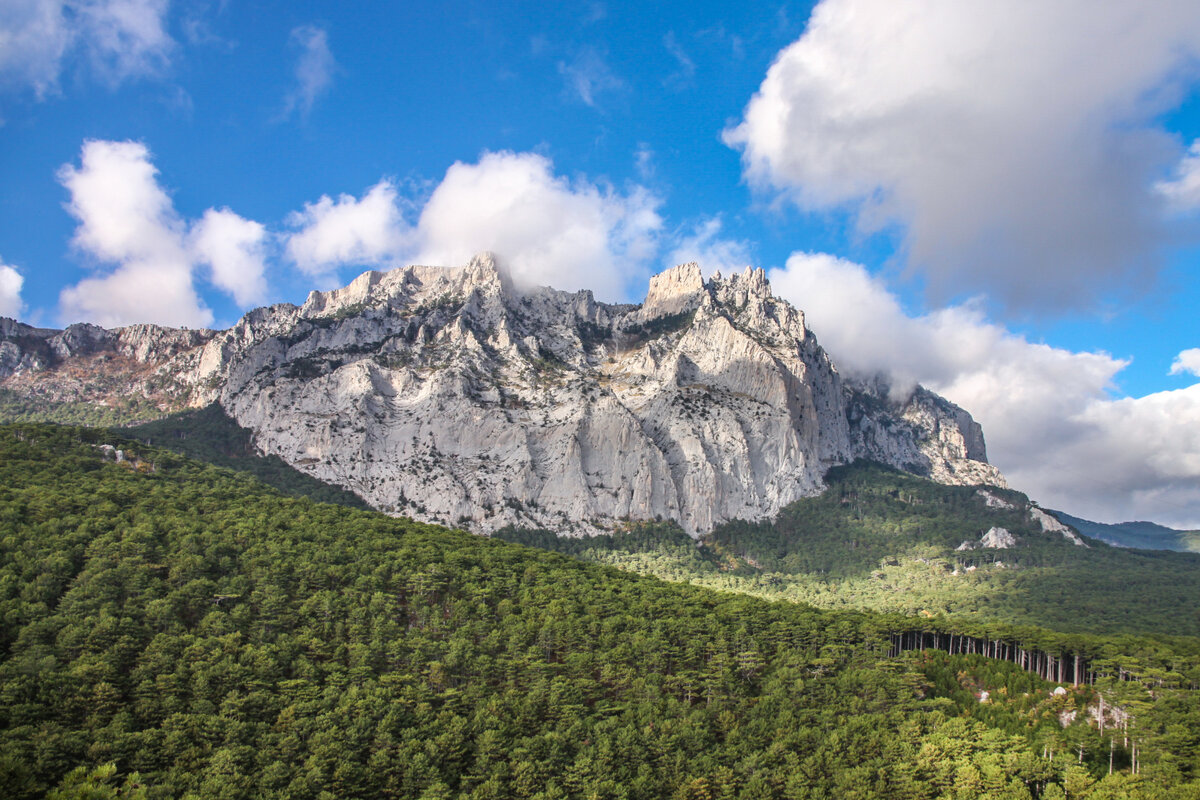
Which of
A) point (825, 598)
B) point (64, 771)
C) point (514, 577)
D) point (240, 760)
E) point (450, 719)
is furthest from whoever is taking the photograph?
point (825, 598)

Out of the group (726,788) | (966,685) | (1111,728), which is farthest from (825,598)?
(726,788)

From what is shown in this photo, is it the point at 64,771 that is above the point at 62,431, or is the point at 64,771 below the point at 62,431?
below

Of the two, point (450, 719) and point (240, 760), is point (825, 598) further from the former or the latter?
point (240, 760)

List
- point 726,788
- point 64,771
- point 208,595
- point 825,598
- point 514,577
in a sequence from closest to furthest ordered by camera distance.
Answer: point 64,771 < point 726,788 < point 208,595 < point 514,577 < point 825,598

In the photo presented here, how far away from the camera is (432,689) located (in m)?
73.4

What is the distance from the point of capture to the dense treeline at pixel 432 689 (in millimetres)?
59781

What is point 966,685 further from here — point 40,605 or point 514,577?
point 40,605

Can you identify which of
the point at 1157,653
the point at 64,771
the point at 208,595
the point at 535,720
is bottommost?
the point at 64,771

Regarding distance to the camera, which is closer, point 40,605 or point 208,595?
point 40,605

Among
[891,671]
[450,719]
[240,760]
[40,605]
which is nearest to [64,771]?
[240,760]

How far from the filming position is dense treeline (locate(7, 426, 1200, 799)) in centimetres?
5978

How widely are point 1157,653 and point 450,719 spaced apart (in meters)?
80.5

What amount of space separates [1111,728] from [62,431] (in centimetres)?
16071

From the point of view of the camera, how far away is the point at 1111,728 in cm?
7156
